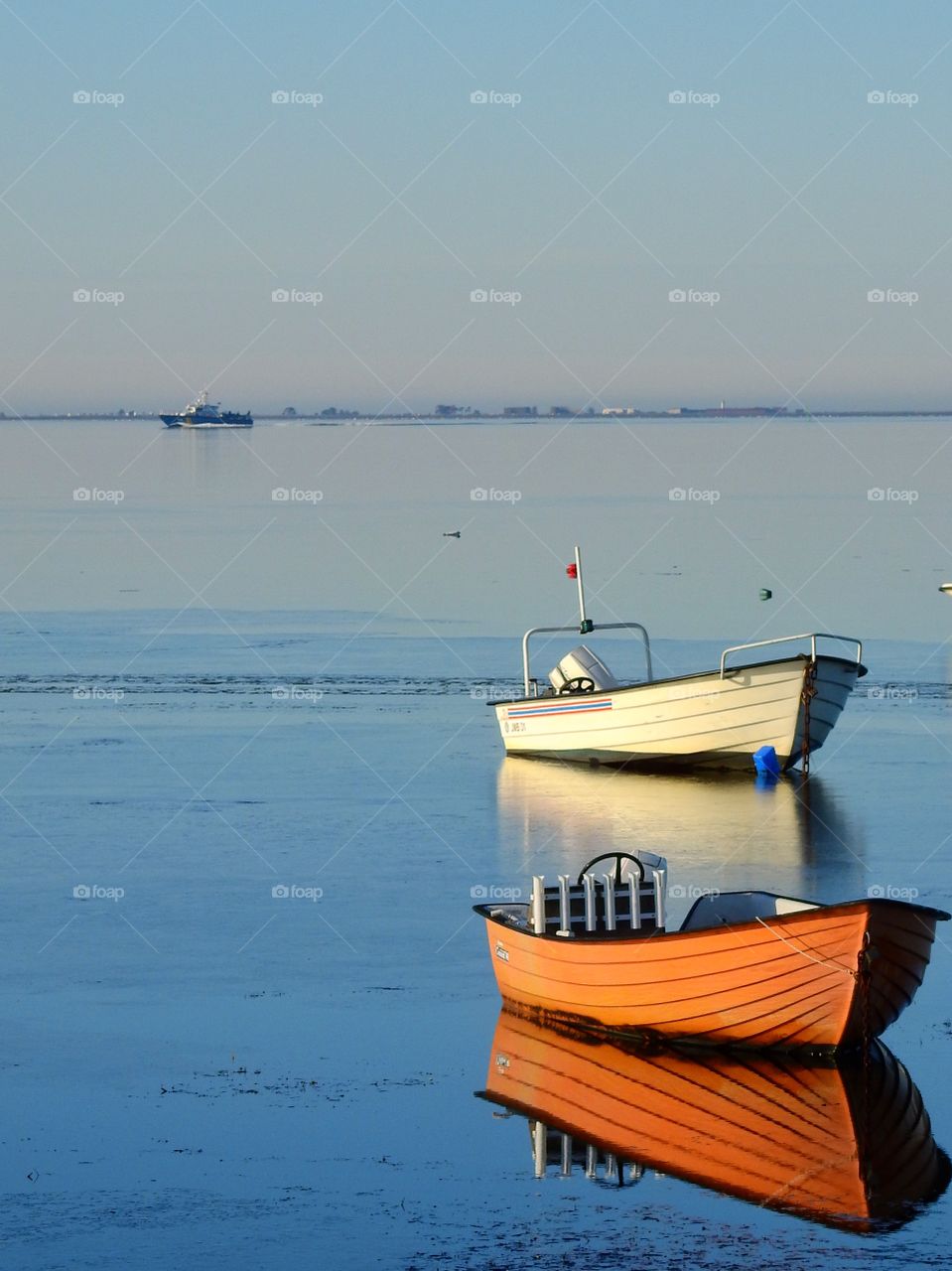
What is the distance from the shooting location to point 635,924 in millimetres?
16844

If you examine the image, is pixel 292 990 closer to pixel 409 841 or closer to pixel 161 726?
pixel 409 841

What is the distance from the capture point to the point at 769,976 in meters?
15.4

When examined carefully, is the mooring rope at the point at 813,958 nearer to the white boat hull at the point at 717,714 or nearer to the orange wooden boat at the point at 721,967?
the orange wooden boat at the point at 721,967

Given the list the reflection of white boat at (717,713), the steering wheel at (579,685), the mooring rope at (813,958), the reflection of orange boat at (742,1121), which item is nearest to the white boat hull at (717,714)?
the reflection of white boat at (717,713)

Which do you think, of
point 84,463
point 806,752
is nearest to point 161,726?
point 806,752

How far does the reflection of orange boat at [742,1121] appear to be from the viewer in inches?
521

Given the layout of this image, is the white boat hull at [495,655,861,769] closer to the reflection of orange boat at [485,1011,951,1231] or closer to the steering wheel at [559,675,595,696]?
the steering wheel at [559,675,595,696]

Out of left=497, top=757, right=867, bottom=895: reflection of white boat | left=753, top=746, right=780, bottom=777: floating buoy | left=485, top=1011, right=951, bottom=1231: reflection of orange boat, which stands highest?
left=753, top=746, right=780, bottom=777: floating buoy

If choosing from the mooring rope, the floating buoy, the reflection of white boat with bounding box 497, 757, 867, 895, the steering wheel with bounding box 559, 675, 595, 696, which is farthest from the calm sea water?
the steering wheel with bounding box 559, 675, 595, 696

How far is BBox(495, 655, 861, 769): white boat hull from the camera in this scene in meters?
29.3

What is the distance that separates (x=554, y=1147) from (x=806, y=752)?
16.2 metres

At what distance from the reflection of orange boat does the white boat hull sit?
13257mm

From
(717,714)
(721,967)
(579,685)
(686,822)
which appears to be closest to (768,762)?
(717,714)

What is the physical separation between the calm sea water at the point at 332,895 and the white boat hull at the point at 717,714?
66 centimetres
